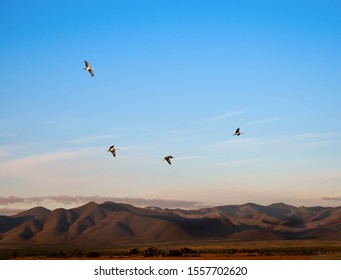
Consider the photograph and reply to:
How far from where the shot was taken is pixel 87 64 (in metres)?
81.6
